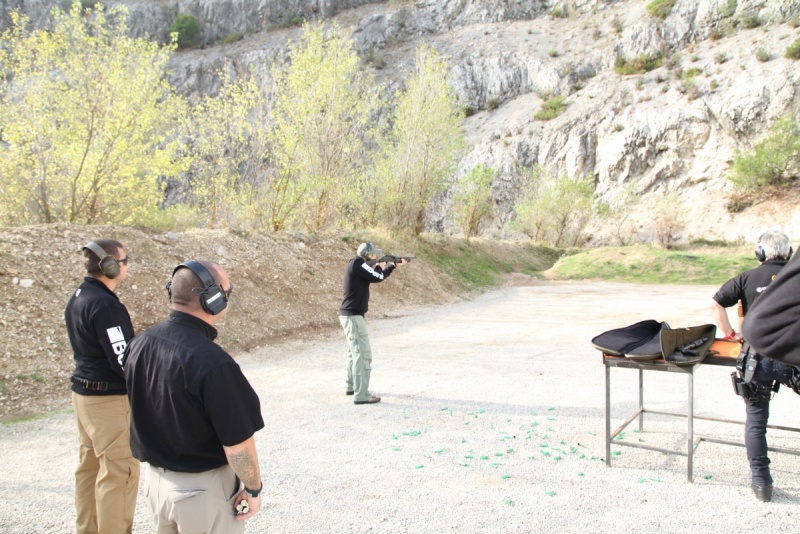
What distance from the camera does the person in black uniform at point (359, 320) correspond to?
686 centimetres

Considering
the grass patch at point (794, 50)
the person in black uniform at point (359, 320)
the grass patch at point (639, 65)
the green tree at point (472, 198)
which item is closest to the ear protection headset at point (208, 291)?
the person in black uniform at point (359, 320)

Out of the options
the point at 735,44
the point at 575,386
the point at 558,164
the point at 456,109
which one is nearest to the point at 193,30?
the point at 558,164

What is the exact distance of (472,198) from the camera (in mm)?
34344

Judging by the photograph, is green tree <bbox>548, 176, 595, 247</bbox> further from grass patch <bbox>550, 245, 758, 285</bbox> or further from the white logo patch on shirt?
the white logo patch on shirt

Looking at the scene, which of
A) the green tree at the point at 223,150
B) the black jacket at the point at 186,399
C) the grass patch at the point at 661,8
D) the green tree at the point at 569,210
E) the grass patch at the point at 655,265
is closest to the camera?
the black jacket at the point at 186,399

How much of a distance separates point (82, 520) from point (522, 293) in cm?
1996

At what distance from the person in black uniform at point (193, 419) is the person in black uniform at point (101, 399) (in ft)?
3.21

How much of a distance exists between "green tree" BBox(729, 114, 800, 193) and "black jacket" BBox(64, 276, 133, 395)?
4461cm

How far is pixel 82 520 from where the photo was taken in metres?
3.26

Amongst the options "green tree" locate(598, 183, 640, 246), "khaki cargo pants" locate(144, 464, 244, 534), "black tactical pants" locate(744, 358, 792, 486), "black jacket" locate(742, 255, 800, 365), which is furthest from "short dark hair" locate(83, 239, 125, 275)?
"green tree" locate(598, 183, 640, 246)

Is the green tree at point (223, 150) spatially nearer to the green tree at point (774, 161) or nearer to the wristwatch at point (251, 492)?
the wristwatch at point (251, 492)

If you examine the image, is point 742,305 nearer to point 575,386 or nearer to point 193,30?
point 575,386

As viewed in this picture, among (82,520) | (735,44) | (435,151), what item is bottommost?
(82,520)

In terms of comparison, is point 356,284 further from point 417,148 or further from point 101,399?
point 417,148
